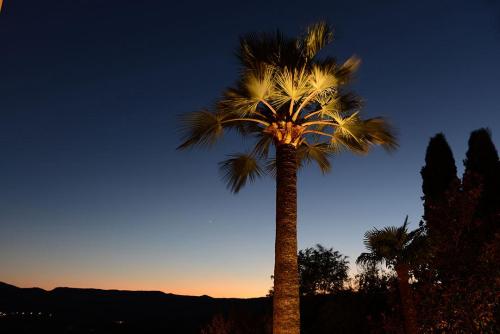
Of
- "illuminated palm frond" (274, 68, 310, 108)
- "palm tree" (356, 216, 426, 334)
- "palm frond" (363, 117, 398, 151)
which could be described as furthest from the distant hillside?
"illuminated palm frond" (274, 68, 310, 108)

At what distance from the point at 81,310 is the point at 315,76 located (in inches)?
2507

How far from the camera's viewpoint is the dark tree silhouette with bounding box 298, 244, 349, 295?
3161cm

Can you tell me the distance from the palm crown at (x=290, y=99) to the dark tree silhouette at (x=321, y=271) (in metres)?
23.1

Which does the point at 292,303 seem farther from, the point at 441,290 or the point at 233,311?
the point at 233,311

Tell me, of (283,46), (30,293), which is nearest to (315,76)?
(283,46)

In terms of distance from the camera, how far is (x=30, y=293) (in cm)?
6981

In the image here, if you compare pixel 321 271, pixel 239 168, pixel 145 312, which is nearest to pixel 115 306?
pixel 145 312

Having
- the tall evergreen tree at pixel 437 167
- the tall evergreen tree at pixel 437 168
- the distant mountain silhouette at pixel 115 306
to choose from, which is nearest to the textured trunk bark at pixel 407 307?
the tall evergreen tree at pixel 437 168

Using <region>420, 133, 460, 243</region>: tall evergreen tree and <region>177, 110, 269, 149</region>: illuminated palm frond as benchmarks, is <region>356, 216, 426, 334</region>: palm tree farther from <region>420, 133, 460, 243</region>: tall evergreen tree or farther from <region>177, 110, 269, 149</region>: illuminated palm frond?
<region>420, 133, 460, 243</region>: tall evergreen tree

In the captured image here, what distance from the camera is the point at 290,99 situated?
28.7ft

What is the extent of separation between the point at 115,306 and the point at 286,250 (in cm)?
6637

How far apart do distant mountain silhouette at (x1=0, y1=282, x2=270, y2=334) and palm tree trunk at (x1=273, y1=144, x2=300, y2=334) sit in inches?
1681

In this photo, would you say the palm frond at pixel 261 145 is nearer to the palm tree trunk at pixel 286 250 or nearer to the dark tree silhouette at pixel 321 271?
the palm tree trunk at pixel 286 250

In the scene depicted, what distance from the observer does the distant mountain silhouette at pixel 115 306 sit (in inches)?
2120
